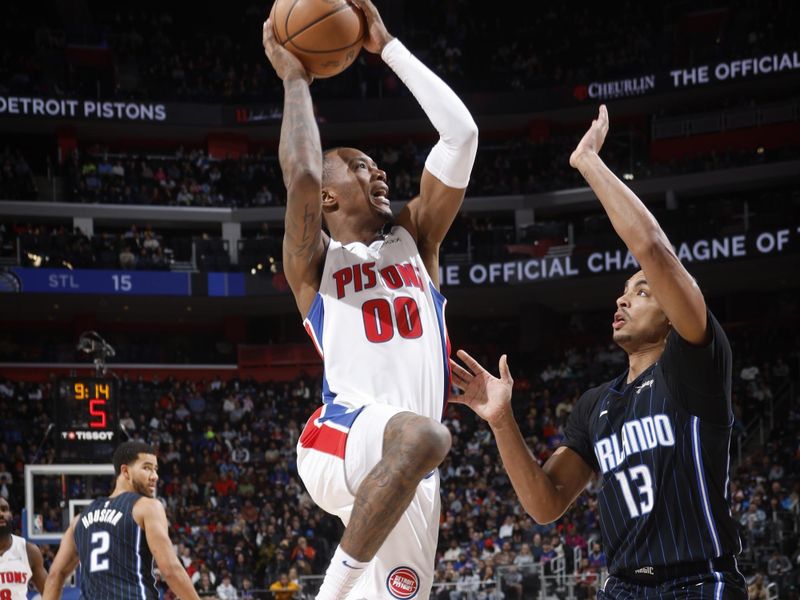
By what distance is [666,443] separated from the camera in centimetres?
402

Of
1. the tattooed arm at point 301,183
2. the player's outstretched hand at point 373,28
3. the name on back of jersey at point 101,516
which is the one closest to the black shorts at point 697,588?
the tattooed arm at point 301,183

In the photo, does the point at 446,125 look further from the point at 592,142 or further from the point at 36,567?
the point at 36,567

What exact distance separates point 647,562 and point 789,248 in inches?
850

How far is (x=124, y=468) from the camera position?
22.8 ft

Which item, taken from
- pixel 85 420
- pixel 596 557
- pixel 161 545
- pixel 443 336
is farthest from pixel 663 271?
pixel 596 557

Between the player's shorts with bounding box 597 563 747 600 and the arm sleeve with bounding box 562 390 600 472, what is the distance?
77 centimetres

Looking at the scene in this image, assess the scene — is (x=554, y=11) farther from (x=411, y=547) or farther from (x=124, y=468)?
(x=411, y=547)

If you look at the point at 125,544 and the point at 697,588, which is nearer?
the point at 697,588

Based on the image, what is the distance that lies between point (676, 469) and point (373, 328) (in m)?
1.28

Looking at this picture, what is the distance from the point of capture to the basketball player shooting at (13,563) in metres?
8.09

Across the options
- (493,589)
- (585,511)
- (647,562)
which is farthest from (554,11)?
(647,562)

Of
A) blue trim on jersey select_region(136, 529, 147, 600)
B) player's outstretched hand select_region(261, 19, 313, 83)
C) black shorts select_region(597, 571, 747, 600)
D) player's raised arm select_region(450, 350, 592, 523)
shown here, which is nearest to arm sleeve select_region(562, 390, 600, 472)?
player's raised arm select_region(450, 350, 592, 523)

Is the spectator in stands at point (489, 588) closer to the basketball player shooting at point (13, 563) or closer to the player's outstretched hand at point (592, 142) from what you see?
the basketball player shooting at point (13, 563)

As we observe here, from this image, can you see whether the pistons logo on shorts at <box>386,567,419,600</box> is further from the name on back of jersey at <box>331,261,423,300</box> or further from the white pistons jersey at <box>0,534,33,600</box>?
the white pistons jersey at <box>0,534,33,600</box>
